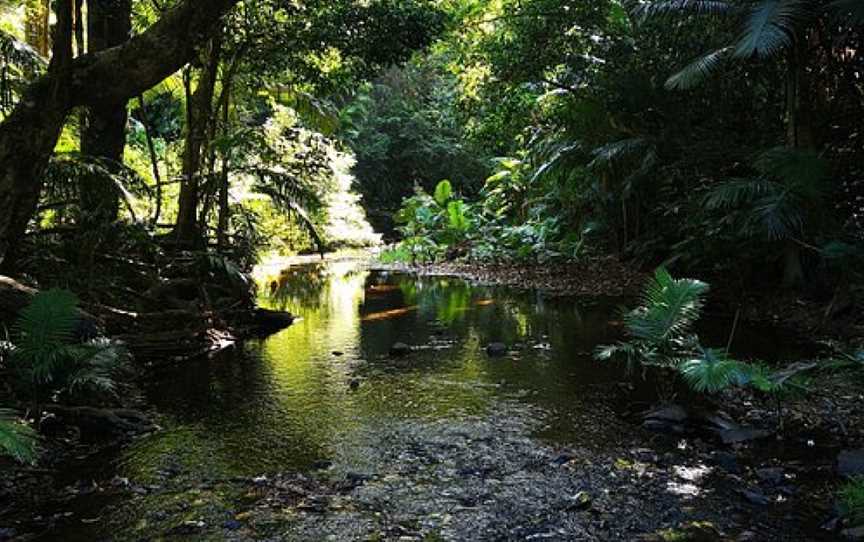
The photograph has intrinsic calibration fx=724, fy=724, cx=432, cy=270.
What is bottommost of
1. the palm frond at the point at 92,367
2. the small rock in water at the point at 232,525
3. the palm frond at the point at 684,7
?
the small rock in water at the point at 232,525

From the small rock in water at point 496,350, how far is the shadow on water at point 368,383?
0.11 m

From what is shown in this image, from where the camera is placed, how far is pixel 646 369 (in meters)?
7.34

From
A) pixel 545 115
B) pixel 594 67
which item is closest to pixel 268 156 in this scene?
pixel 594 67

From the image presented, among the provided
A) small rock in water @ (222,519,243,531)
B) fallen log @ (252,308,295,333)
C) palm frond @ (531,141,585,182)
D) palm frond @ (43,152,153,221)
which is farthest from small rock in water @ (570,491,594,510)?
palm frond @ (531,141,585,182)

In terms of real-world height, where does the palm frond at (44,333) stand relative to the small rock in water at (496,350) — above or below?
above

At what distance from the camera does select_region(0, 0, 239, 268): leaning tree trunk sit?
6477mm

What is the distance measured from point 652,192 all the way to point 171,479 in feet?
40.8

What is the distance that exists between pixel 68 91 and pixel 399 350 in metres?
4.43

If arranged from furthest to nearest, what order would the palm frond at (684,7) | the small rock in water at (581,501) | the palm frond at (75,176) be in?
1. the palm frond at (684,7)
2. the palm frond at (75,176)
3. the small rock in water at (581,501)

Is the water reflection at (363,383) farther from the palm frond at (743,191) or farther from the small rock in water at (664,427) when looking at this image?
the palm frond at (743,191)

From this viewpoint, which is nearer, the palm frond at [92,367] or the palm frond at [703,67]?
the palm frond at [92,367]

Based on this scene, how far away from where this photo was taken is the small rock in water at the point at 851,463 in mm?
4402

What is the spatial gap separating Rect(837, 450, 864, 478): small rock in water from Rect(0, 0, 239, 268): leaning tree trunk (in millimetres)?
6705

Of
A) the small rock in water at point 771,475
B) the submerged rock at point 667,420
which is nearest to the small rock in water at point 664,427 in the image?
the submerged rock at point 667,420
